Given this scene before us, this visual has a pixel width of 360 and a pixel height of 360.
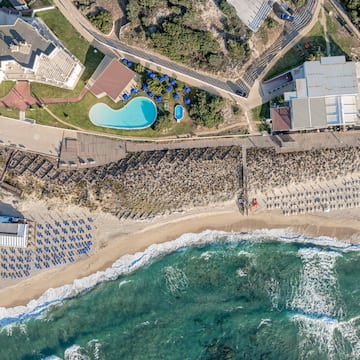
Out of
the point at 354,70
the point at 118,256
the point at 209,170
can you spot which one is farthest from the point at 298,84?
the point at 118,256

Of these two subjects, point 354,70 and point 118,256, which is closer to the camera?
point 354,70

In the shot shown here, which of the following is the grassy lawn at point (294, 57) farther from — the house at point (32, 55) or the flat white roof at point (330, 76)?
the house at point (32, 55)

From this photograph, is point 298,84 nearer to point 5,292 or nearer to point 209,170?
point 209,170

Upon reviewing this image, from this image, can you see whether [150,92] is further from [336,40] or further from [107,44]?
[336,40]

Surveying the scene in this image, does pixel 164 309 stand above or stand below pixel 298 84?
below

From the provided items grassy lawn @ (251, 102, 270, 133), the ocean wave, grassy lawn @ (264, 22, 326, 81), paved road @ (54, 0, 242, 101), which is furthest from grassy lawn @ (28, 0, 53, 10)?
the ocean wave

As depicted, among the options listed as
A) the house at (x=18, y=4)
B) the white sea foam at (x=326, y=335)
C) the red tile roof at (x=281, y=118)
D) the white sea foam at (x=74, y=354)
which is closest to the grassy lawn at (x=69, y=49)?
the house at (x=18, y=4)
